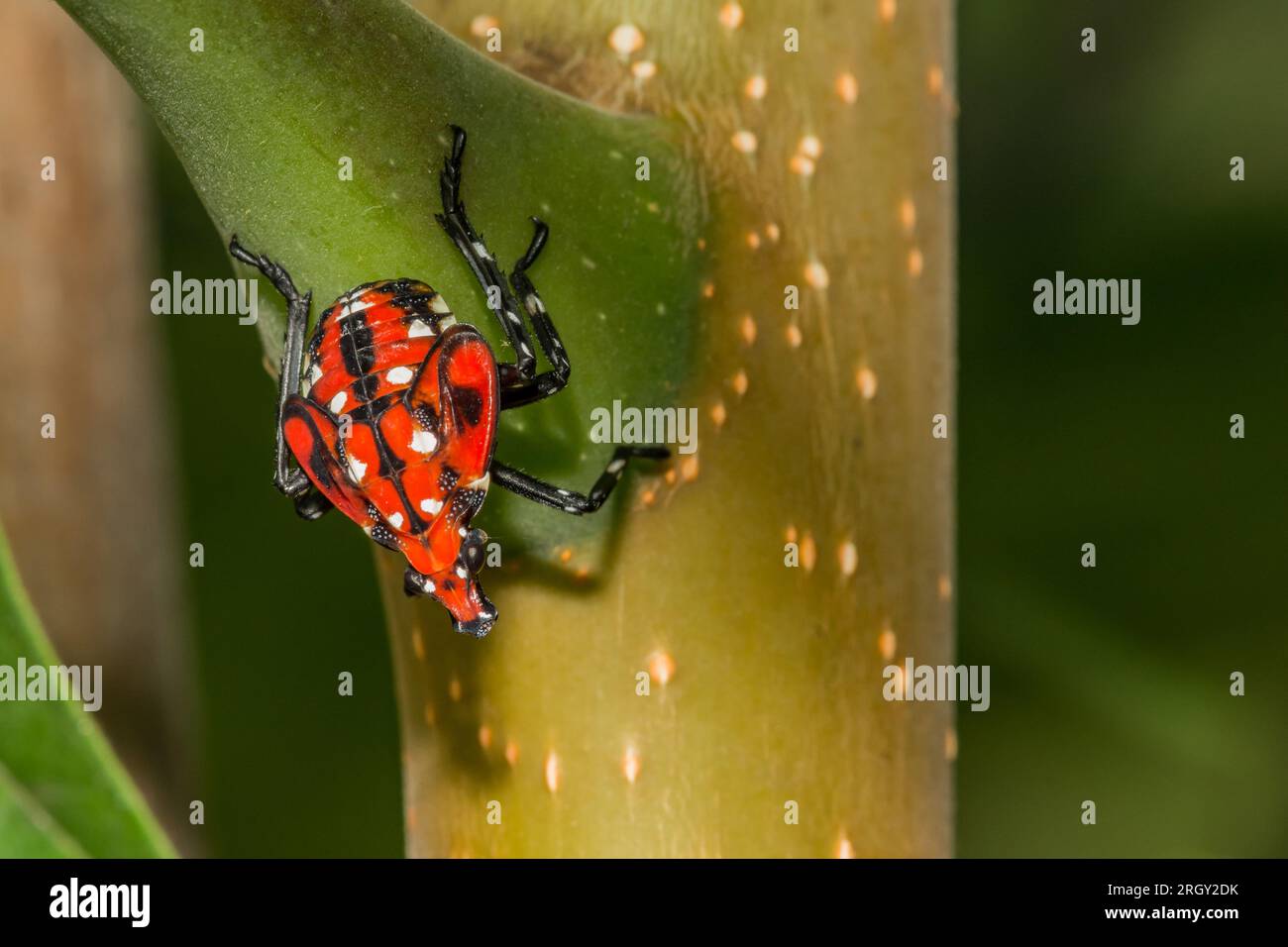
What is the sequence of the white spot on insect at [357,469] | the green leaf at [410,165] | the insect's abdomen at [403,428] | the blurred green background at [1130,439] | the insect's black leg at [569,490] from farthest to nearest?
the blurred green background at [1130,439], the white spot on insect at [357,469], the insect's abdomen at [403,428], the insect's black leg at [569,490], the green leaf at [410,165]

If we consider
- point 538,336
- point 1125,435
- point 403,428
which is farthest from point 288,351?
point 1125,435

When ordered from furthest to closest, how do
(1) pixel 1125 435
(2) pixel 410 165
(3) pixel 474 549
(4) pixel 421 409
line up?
1. (1) pixel 1125 435
2. (4) pixel 421 409
3. (3) pixel 474 549
4. (2) pixel 410 165

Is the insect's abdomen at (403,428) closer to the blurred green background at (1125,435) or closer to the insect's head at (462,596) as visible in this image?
the insect's head at (462,596)

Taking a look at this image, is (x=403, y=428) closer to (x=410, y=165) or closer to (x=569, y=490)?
(x=569, y=490)

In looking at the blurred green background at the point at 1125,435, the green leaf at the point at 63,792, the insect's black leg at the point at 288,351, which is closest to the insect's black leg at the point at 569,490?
the insect's black leg at the point at 288,351

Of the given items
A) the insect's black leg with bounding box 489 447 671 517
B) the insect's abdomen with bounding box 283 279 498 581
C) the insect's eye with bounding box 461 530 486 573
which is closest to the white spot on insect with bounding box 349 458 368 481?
the insect's abdomen with bounding box 283 279 498 581

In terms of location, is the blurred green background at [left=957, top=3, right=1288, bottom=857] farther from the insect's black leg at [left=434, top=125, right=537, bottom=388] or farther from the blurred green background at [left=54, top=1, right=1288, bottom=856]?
the insect's black leg at [left=434, top=125, right=537, bottom=388]

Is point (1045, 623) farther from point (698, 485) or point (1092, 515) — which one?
point (698, 485)

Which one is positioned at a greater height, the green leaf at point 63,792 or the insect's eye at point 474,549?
the insect's eye at point 474,549
